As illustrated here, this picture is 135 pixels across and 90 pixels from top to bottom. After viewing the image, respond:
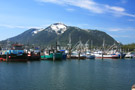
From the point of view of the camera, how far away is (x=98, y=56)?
546 feet

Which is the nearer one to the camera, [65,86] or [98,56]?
[65,86]

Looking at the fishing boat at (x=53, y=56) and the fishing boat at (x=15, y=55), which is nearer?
the fishing boat at (x=15, y=55)

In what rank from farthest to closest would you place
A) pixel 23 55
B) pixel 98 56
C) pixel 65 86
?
pixel 98 56
pixel 23 55
pixel 65 86

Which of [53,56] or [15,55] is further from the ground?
[15,55]

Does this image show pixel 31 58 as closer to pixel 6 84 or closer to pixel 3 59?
pixel 3 59

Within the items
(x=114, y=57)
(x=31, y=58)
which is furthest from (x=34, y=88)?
(x=114, y=57)

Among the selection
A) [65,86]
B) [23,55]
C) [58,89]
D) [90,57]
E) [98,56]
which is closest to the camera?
[58,89]

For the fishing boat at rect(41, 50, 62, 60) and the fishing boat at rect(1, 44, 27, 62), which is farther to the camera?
the fishing boat at rect(41, 50, 62, 60)

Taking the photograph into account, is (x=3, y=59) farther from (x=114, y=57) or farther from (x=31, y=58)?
(x=114, y=57)

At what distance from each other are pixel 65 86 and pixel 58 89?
9.32ft

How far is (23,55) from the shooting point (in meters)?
93.3

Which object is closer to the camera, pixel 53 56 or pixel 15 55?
pixel 15 55

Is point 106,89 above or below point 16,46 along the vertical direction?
below

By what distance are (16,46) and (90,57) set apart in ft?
218
